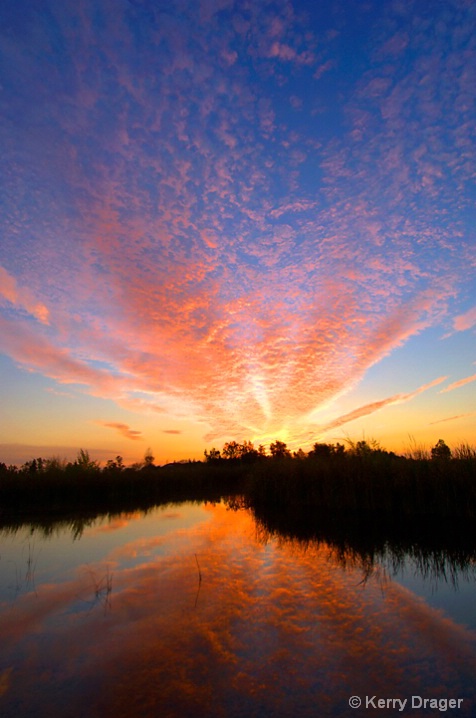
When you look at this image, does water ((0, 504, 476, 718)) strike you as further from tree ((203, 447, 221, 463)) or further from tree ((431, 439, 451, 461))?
tree ((203, 447, 221, 463))

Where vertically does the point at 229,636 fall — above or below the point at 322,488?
below

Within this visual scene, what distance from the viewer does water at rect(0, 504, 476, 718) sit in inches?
112

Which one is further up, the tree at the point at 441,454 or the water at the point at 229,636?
the tree at the point at 441,454

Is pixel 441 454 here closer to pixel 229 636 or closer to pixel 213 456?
pixel 229 636

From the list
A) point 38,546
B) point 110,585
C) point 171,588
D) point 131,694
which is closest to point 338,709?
point 131,694

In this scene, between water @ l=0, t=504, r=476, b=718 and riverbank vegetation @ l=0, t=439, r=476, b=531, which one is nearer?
water @ l=0, t=504, r=476, b=718

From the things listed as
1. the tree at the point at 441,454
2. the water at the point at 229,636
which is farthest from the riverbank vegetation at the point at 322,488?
the water at the point at 229,636

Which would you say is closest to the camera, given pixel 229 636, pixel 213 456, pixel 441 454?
pixel 229 636

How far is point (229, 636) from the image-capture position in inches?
154

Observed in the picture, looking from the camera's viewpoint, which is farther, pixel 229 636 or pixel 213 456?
pixel 213 456

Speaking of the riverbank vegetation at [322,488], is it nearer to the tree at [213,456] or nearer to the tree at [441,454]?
the tree at [441,454]

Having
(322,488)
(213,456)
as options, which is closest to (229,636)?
(322,488)

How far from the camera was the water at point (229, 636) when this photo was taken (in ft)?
9.31

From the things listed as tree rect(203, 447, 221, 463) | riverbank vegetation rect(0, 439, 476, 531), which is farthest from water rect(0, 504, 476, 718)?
tree rect(203, 447, 221, 463)
